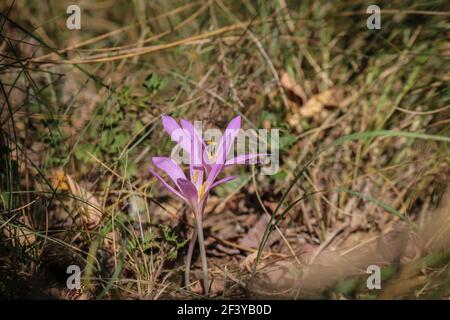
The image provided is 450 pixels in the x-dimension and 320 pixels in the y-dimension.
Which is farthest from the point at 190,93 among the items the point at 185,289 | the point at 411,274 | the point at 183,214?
the point at 411,274

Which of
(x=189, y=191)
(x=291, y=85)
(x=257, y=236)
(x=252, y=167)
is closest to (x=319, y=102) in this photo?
(x=291, y=85)

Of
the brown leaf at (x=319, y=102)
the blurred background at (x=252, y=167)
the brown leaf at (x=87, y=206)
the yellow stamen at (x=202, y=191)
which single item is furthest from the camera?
the brown leaf at (x=319, y=102)

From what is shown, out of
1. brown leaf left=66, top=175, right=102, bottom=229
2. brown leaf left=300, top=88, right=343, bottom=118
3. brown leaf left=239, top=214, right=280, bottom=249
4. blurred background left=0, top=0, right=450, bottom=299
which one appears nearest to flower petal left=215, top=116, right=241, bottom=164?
blurred background left=0, top=0, right=450, bottom=299

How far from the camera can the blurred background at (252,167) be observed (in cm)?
163

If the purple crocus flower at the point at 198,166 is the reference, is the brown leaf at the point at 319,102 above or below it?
above

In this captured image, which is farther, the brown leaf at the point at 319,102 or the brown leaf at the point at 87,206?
the brown leaf at the point at 319,102

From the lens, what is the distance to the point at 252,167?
2.03 m

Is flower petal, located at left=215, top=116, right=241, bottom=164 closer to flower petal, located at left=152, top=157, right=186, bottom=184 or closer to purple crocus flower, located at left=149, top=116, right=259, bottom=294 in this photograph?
purple crocus flower, located at left=149, top=116, right=259, bottom=294

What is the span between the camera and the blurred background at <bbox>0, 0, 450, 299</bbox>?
1635 millimetres

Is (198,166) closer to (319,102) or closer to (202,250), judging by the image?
(202,250)

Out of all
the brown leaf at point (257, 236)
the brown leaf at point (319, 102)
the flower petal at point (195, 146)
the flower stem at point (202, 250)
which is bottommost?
the flower stem at point (202, 250)

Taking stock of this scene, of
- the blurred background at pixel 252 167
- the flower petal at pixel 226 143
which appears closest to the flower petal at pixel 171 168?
the flower petal at pixel 226 143

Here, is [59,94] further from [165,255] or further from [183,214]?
[165,255]

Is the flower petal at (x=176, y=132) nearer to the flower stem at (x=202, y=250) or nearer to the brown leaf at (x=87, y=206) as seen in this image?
the flower stem at (x=202, y=250)
